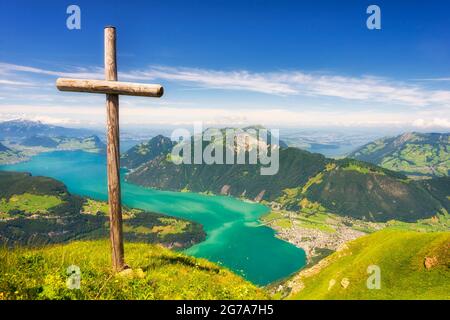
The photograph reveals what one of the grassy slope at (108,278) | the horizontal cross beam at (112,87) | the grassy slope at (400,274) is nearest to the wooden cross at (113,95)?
the horizontal cross beam at (112,87)

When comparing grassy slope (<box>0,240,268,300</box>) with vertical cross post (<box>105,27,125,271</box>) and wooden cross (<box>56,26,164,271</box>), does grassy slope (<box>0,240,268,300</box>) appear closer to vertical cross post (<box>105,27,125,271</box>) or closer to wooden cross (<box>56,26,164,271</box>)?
vertical cross post (<box>105,27,125,271</box>)

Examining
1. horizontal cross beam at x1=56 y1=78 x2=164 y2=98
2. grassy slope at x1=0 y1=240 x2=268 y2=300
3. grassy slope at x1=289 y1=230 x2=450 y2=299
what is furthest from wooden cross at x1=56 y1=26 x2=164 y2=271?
grassy slope at x1=289 y1=230 x2=450 y2=299

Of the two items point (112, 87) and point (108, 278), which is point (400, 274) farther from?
point (112, 87)

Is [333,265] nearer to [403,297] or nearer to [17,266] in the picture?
[403,297]

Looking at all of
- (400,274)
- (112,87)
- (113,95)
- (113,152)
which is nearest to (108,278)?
(113,152)
